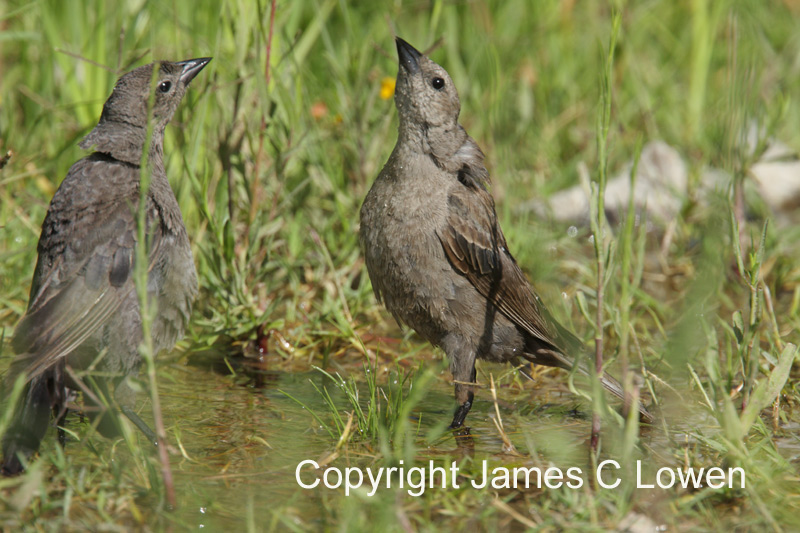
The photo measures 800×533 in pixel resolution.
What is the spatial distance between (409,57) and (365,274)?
1.20m

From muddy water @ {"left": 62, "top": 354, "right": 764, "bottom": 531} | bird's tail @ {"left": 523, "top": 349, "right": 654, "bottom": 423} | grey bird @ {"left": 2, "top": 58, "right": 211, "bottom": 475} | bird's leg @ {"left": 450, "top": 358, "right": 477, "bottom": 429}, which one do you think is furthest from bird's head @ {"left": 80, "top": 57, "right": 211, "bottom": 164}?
bird's tail @ {"left": 523, "top": 349, "right": 654, "bottom": 423}

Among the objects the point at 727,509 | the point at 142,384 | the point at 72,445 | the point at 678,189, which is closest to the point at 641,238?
the point at 727,509

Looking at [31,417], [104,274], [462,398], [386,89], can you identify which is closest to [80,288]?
[104,274]

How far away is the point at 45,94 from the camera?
19.2ft

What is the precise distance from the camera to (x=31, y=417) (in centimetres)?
315

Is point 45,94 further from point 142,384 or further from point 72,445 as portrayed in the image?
point 142,384

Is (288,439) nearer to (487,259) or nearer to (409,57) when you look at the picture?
(487,259)

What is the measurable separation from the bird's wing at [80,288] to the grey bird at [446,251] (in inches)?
39.5

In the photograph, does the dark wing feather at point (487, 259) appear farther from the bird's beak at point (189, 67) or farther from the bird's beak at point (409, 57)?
the bird's beak at point (189, 67)

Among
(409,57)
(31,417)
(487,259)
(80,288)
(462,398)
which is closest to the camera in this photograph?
(31,417)

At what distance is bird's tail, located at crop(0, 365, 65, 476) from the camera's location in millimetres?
2904

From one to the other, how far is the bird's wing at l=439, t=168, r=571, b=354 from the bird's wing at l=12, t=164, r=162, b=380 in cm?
127

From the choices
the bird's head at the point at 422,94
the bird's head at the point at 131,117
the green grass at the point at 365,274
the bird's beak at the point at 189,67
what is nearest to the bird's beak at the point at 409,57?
the bird's head at the point at 422,94

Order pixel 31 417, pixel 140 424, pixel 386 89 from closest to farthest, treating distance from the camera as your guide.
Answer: pixel 31 417 → pixel 140 424 → pixel 386 89
